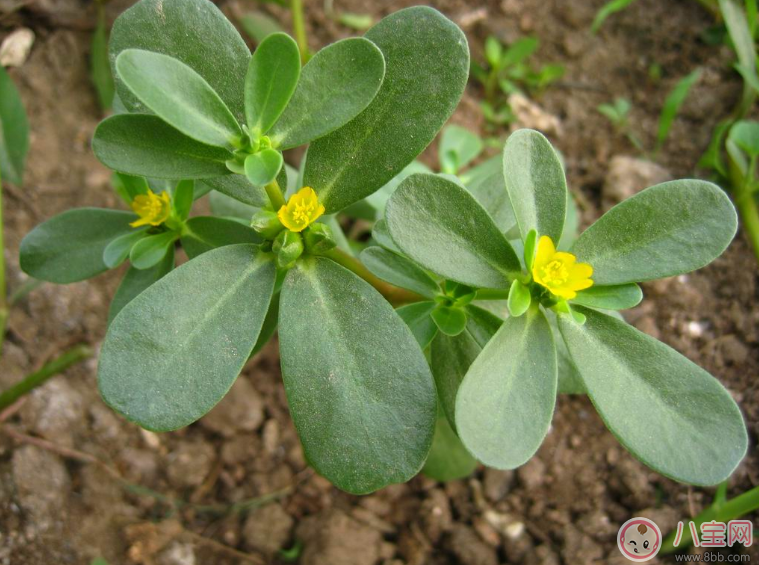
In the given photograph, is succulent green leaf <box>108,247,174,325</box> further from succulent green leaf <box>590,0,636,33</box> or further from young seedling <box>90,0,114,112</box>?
succulent green leaf <box>590,0,636,33</box>

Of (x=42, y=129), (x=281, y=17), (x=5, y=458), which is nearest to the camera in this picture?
(x=5, y=458)

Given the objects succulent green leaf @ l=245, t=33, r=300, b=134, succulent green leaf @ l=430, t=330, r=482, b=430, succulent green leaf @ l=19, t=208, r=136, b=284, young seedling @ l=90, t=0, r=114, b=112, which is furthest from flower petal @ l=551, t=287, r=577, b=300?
young seedling @ l=90, t=0, r=114, b=112

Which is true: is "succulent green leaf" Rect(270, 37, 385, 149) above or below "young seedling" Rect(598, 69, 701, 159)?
above

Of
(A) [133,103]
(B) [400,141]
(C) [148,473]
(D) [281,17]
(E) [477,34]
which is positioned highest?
(A) [133,103]

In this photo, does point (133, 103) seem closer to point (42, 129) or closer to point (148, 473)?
point (148, 473)

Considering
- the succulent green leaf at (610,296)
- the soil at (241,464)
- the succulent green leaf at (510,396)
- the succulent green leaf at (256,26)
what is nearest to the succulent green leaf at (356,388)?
the succulent green leaf at (510,396)

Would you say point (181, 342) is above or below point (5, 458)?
above

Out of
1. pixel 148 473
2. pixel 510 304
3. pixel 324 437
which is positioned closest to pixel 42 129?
pixel 148 473
